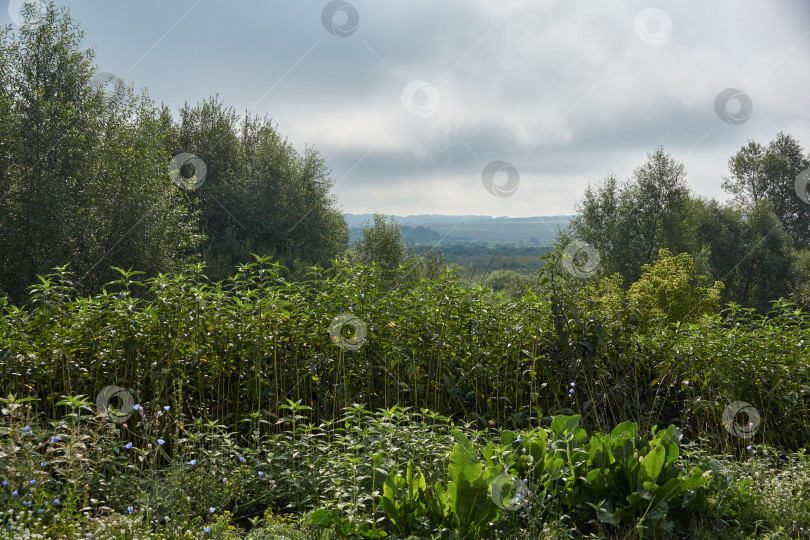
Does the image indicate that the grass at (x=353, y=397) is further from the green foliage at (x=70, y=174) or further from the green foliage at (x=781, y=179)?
the green foliage at (x=781, y=179)

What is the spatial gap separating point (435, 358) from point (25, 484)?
279 centimetres

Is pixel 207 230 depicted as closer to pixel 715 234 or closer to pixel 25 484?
pixel 25 484

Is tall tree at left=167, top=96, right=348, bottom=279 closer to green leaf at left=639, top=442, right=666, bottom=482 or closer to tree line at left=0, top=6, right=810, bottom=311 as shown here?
tree line at left=0, top=6, right=810, bottom=311

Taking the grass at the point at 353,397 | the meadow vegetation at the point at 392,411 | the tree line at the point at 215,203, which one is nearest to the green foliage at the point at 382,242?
the tree line at the point at 215,203

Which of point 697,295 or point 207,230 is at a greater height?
point 207,230

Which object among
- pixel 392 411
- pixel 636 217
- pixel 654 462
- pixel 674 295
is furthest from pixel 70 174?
pixel 636 217

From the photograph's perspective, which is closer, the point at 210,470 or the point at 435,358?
the point at 210,470

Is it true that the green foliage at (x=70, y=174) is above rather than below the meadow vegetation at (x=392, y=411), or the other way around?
above

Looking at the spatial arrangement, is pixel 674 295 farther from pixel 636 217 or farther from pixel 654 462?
pixel 654 462

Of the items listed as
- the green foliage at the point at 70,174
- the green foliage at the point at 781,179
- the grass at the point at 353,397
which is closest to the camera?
the grass at the point at 353,397

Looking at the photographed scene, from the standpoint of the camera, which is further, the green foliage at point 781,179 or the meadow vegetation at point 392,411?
the green foliage at point 781,179

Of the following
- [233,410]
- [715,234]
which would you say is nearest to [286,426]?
[233,410]

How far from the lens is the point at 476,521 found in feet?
7.89

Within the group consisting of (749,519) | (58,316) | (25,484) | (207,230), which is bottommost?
(749,519)
